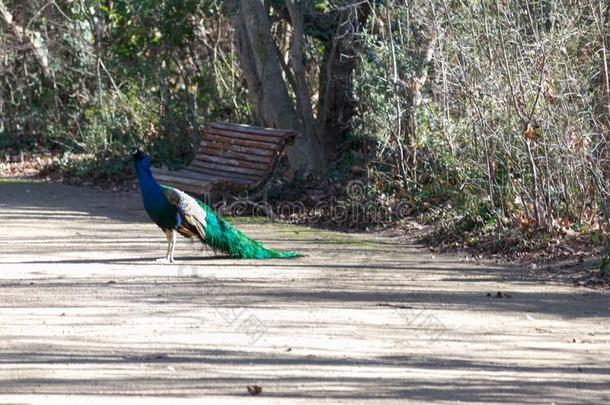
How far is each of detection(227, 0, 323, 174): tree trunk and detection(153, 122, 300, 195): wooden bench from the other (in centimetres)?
127

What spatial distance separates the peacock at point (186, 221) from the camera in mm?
11445

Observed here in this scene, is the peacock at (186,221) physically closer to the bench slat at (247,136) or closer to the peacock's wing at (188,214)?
the peacock's wing at (188,214)

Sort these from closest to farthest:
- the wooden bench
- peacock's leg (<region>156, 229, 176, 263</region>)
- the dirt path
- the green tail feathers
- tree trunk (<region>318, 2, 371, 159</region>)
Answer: the dirt path < peacock's leg (<region>156, 229, 176, 263</region>) < the green tail feathers < the wooden bench < tree trunk (<region>318, 2, 371, 159</region>)

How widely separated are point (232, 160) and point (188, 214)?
4646mm

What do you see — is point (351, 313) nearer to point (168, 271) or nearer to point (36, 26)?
point (168, 271)

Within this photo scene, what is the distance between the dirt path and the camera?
22.2 ft

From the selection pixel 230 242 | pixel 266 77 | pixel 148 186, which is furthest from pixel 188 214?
pixel 266 77

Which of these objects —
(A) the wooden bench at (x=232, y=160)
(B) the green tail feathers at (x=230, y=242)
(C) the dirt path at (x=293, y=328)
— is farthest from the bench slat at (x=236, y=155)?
(B) the green tail feathers at (x=230, y=242)

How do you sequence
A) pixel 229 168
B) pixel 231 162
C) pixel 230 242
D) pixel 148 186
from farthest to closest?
pixel 231 162 → pixel 229 168 → pixel 230 242 → pixel 148 186

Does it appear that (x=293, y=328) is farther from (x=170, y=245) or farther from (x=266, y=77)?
(x=266, y=77)

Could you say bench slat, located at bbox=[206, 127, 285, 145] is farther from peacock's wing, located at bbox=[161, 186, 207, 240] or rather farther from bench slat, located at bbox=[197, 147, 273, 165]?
peacock's wing, located at bbox=[161, 186, 207, 240]

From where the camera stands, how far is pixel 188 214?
1144 cm

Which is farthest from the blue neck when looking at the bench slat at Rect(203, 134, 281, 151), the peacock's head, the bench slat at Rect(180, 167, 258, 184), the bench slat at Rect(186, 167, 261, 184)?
the bench slat at Rect(203, 134, 281, 151)

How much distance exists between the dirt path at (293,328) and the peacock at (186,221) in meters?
0.21
